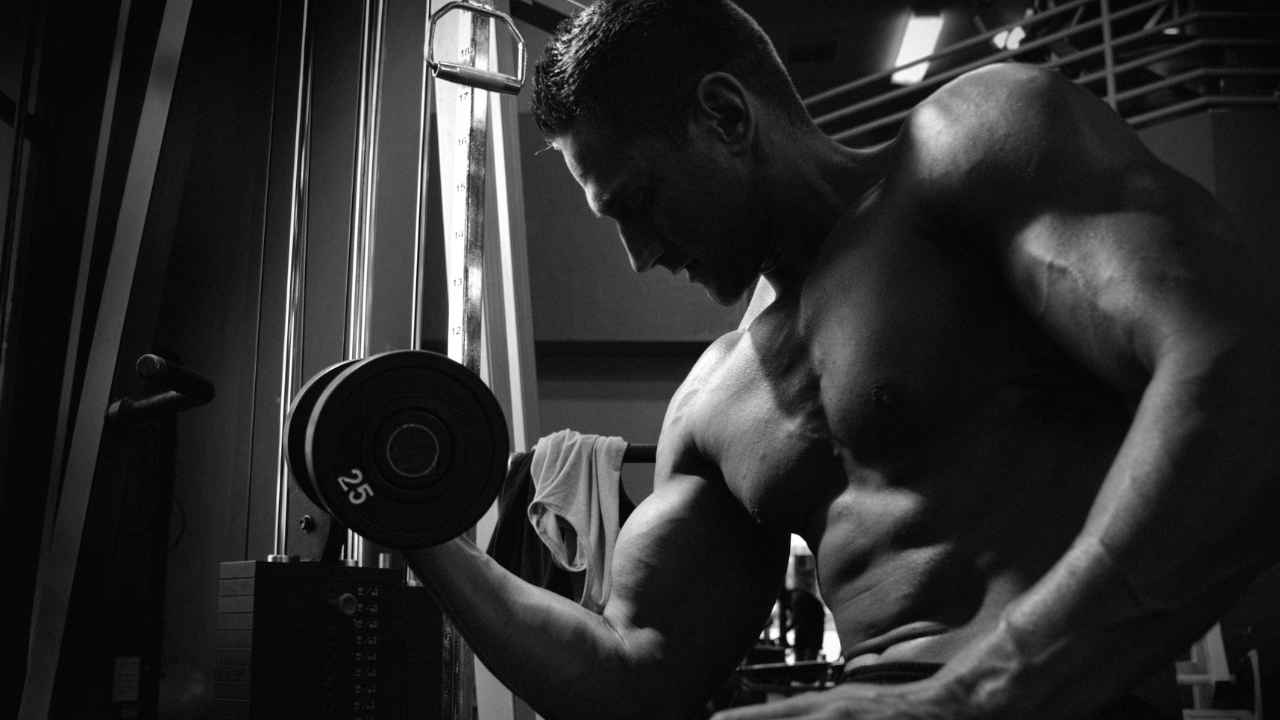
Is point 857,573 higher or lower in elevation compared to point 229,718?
higher

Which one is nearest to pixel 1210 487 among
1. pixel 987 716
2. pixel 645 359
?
pixel 987 716

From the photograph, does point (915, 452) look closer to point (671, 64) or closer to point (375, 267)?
point (671, 64)

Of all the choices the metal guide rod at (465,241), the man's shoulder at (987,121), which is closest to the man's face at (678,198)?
the man's shoulder at (987,121)

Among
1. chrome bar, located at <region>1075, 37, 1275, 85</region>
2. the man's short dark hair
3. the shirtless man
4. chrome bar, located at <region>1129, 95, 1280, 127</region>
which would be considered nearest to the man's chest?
the shirtless man

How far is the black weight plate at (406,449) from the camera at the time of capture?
3.77ft

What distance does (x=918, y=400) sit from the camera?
→ 103 centimetres

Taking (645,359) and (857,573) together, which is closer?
(857,573)

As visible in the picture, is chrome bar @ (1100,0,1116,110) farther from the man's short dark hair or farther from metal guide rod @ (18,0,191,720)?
the man's short dark hair

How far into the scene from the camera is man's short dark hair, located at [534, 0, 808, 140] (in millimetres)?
1287

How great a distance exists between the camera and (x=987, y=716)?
2.45ft

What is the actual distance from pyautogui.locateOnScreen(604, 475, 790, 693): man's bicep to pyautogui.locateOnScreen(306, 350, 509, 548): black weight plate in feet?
0.68

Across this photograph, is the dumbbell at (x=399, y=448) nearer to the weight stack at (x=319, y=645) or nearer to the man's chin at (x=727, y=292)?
the man's chin at (x=727, y=292)

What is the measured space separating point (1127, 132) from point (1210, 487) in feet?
1.14

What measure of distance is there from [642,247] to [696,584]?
1.27ft
